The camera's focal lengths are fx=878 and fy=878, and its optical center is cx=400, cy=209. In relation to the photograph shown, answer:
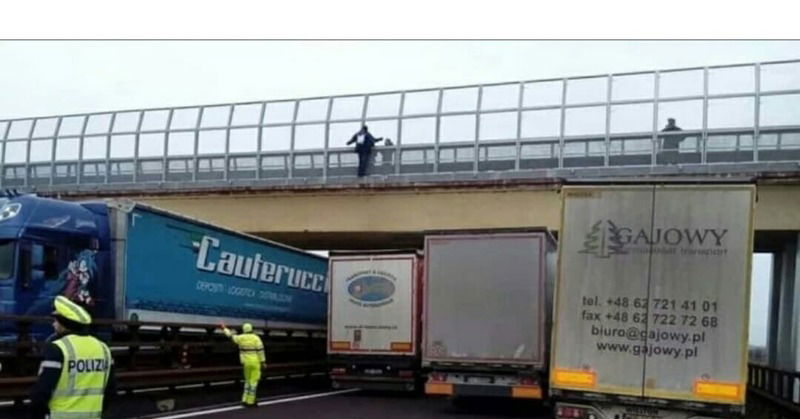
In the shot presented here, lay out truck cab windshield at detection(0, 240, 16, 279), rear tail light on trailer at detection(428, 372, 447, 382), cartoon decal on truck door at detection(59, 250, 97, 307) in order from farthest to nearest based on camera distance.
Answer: rear tail light on trailer at detection(428, 372, 447, 382) < cartoon decal on truck door at detection(59, 250, 97, 307) < truck cab windshield at detection(0, 240, 16, 279)

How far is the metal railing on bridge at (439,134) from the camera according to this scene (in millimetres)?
20422

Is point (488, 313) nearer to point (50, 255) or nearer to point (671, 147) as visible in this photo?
point (50, 255)

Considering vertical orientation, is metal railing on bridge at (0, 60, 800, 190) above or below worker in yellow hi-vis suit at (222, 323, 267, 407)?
above

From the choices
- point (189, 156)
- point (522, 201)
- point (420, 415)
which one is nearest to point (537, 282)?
point (420, 415)

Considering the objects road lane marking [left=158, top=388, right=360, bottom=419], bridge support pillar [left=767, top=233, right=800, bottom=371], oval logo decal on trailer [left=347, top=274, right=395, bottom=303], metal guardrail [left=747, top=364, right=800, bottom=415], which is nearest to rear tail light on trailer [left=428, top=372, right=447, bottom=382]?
road lane marking [left=158, top=388, right=360, bottom=419]

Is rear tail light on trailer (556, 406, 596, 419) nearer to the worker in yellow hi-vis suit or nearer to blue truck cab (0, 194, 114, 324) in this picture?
the worker in yellow hi-vis suit

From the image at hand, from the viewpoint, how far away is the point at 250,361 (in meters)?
14.4

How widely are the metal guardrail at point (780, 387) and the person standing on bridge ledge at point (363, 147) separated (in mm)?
11080

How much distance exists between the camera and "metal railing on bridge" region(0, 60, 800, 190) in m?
20.4

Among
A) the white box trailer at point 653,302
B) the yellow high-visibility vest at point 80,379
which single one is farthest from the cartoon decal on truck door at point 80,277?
the yellow high-visibility vest at point 80,379

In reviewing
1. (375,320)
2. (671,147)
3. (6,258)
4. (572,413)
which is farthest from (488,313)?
(671,147)

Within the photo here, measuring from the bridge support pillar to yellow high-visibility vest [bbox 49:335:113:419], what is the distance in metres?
17.1

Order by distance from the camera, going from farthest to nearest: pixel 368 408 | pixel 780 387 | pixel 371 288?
pixel 371 288 < pixel 780 387 < pixel 368 408

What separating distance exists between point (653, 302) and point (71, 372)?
7029 millimetres
